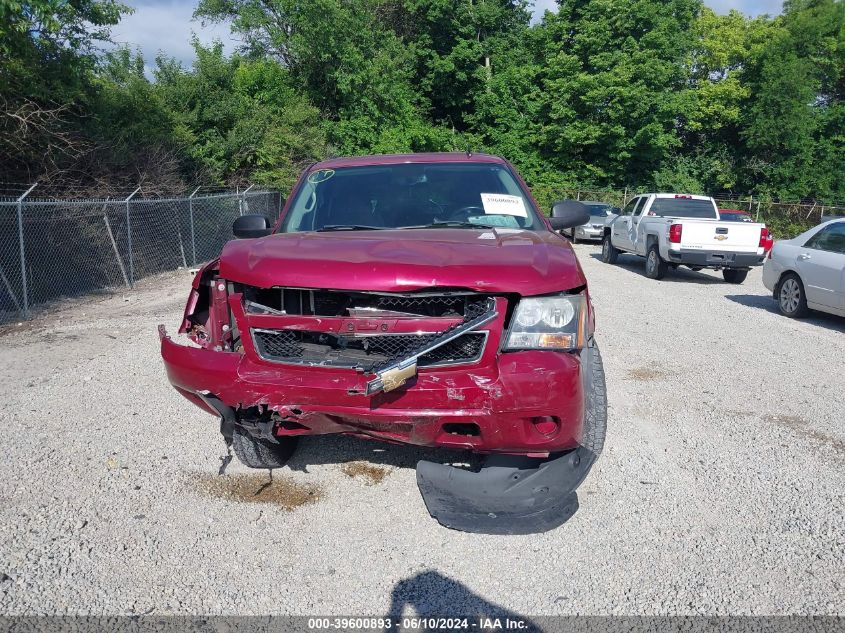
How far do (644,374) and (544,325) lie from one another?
3.88 m

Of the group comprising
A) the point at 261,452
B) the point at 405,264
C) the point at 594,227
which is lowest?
the point at 594,227

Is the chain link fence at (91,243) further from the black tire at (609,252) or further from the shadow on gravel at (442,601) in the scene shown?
the black tire at (609,252)

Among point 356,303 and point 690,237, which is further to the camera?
point 690,237

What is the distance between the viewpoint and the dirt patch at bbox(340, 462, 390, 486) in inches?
167

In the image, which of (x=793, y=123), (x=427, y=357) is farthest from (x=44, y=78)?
(x=793, y=123)

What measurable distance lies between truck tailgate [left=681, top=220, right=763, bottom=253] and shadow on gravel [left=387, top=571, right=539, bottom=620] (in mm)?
12273

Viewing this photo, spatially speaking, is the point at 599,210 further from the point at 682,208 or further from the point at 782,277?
the point at 782,277

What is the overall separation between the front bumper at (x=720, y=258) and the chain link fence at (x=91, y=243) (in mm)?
10617

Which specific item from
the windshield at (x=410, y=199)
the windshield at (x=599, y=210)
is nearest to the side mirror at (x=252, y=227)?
the windshield at (x=410, y=199)

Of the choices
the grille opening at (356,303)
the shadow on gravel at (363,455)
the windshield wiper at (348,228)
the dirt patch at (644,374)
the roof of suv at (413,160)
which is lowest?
the dirt patch at (644,374)

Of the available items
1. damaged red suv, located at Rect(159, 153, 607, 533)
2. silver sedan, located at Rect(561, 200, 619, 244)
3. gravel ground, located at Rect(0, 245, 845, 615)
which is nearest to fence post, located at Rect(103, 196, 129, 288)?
gravel ground, located at Rect(0, 245, 845, 615)

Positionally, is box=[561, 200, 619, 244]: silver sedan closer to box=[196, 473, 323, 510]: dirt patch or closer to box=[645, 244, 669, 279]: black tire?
box=[645, 244, 669, 279]: black tire

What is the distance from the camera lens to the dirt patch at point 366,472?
13.9 feet

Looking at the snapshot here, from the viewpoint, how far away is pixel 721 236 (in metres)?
13.8
